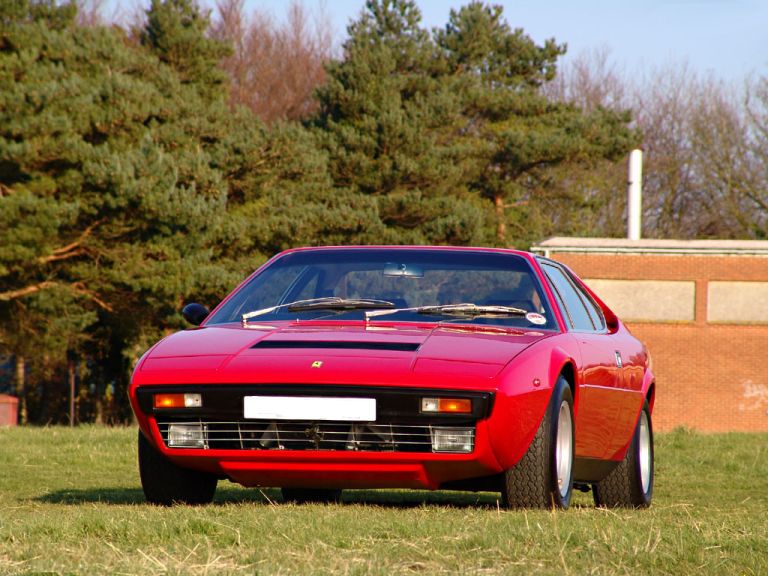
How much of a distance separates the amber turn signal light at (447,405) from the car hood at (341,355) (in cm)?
7

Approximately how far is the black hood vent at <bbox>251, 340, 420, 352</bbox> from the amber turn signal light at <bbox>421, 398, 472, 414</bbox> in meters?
0.35

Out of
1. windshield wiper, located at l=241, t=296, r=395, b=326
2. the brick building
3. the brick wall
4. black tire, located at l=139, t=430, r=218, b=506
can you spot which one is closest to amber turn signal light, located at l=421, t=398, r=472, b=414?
windshield wiper, located at l=241, t=296, r=395, b=326

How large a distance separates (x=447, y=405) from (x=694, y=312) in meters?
31.8

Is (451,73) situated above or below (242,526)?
above

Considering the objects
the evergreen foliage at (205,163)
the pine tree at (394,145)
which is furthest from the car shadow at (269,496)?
the pine tree at (394,145)

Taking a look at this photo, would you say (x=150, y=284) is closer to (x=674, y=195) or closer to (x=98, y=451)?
(x=98, y=451)

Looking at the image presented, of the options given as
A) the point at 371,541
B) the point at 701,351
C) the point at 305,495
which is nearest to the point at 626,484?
the point at 305,495

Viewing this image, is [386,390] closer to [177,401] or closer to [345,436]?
[345,436]

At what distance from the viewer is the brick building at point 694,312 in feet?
118

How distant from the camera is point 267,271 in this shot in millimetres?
7852

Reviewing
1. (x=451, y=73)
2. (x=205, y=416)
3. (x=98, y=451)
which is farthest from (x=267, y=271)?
(x=451, y=73)

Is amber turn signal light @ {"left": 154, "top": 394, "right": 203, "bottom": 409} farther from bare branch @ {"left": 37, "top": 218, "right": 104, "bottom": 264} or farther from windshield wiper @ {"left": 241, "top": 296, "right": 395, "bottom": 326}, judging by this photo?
bare branch @ {"left": 37, "top": 218, "right": 104, "bottom": 264}

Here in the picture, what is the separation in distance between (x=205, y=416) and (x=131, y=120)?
2864 centimetres

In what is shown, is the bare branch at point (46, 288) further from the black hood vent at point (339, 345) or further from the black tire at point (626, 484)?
the black hood vent at point (339, 345)
